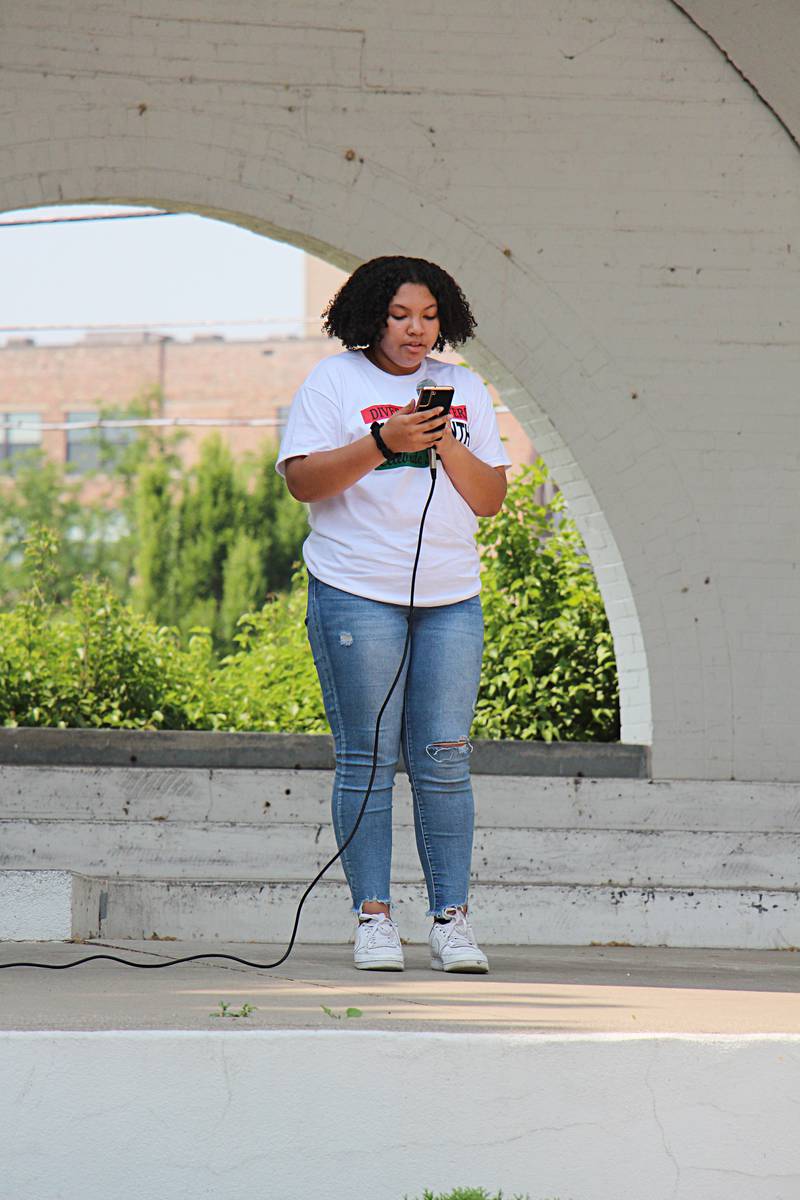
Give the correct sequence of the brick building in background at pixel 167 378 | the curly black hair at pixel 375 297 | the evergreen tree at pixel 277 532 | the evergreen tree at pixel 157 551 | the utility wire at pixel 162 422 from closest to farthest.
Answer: the curly black hair at pixel 375 297
the evergreen tree at pixel 157 551
the evergreen tree at pixel 277 532
the utility wire at pixel 162 422
the brick building in background at pixel 167 378

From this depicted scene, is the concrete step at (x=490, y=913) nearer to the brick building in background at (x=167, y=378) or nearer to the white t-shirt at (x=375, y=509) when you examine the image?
the white t-shirt at (x=375, y=509)

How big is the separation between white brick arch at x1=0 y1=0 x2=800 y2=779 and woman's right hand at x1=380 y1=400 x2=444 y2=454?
2695 millimetres

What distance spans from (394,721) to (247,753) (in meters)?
2.37

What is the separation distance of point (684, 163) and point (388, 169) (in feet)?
3.83

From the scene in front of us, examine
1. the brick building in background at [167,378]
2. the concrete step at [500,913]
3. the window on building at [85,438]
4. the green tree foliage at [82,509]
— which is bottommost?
the concrete step at [500,913]

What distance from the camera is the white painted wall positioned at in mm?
2143

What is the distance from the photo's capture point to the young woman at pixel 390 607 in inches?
130

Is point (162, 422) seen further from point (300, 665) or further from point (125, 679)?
point (125, 679)

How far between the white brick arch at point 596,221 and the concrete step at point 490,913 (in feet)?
3.99

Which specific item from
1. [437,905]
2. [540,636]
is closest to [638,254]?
[540,636]

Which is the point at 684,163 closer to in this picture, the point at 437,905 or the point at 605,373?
the point at 605,373

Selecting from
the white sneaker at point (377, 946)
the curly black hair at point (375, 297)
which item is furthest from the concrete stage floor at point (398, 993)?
the curly black hair at point (375, 297)

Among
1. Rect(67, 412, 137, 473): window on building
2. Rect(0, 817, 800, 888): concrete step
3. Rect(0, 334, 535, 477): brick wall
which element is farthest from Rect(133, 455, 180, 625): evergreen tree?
Rect(0, 817, 800, 888): concrete step

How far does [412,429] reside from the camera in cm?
314
